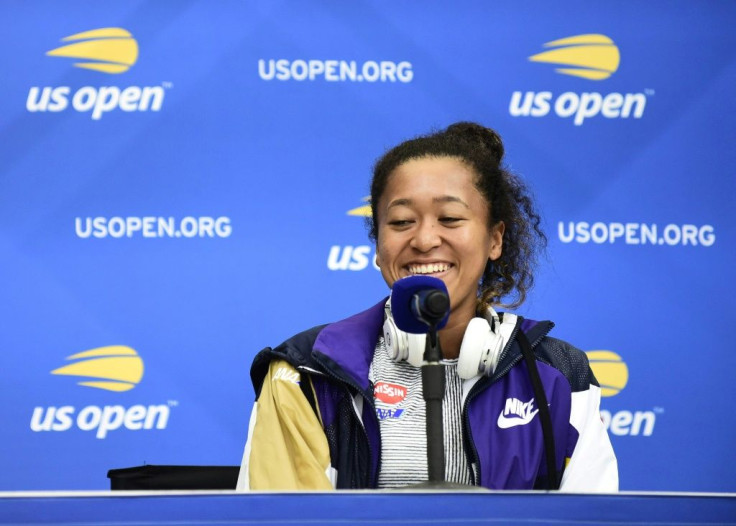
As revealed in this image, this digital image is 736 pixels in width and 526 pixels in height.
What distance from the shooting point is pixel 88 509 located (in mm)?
1092

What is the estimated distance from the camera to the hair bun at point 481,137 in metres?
2.27

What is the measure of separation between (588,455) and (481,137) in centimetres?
75

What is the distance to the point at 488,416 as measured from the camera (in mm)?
1890

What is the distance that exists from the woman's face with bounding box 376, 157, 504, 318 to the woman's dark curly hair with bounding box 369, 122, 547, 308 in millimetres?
42

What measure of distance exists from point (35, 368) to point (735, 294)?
85.2 inches

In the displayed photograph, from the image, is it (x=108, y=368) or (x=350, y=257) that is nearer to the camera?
(x=108, y=368)

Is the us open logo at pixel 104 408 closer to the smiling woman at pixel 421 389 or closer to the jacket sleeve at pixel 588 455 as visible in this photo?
the smiling woman at pixel 421 389

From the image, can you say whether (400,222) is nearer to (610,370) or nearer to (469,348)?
(469,348)

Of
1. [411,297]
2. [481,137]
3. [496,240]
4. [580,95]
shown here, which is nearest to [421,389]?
[496,240]

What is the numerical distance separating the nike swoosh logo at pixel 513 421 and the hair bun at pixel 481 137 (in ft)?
1.99

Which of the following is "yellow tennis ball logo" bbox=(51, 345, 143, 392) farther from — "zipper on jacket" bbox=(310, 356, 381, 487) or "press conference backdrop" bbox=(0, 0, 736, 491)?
"zipper on jacket" bbox=(310, 356, 381, 487)

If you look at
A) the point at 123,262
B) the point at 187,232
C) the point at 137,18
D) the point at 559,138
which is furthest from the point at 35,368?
the point at 559,138

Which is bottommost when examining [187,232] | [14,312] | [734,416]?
[734,416]

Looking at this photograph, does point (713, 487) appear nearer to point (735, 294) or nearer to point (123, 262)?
point (735, 294)
